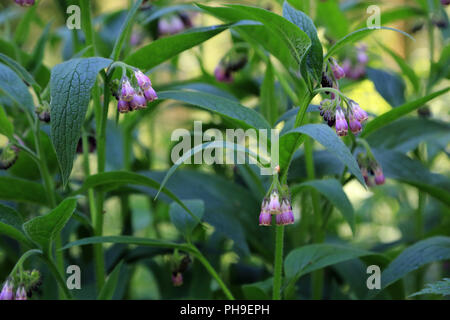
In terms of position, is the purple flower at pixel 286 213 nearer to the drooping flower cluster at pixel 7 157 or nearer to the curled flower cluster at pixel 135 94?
the curled flower cluster at pixel 135 94

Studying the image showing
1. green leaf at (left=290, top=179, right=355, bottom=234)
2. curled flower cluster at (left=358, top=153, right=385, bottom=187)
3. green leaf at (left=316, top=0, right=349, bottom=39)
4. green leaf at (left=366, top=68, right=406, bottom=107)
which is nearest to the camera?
green leaf at (left=290, top=179, right=355, bottom=234)

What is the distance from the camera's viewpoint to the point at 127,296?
57.2 inches

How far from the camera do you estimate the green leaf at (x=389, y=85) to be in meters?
1.30

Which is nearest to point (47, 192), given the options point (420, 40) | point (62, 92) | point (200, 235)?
point (62, 92)

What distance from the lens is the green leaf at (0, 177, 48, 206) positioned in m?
0.98

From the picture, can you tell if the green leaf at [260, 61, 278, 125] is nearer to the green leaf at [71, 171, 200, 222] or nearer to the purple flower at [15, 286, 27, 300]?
the green leaf at [71, 171, 200, 222]

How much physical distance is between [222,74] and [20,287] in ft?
2.41

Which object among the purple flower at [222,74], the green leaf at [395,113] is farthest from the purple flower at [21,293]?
the purple flower at [222,74]

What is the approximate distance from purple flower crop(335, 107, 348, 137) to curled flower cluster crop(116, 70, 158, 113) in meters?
0.25

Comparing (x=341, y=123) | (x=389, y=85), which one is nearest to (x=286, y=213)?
(x=341, y=123)

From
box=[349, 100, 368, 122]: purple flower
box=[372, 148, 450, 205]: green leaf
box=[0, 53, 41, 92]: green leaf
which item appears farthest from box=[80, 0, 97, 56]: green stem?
box=[372, 148, 450, 205]: green leaf

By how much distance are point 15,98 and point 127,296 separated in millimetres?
683

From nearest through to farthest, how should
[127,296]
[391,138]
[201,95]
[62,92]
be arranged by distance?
[62,92] → [201,95] → [391,138] → [127,296]
